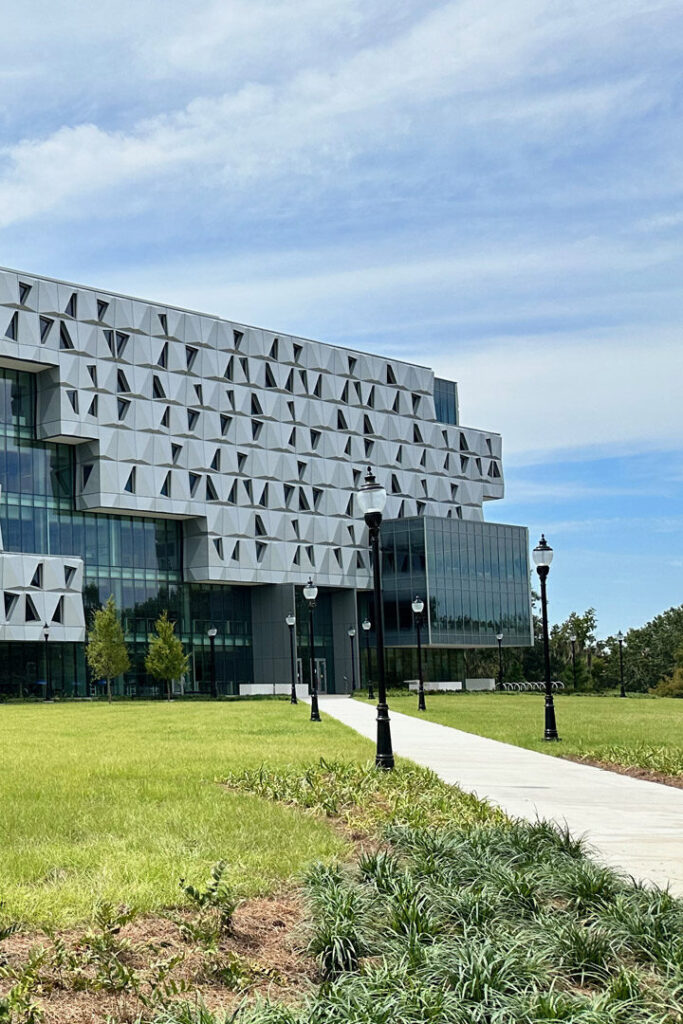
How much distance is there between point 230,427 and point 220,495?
16.6ft

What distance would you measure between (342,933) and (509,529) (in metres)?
90.0

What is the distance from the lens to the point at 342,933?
6.93 m

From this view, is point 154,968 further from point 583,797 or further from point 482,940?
point 583,797

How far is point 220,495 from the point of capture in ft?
257

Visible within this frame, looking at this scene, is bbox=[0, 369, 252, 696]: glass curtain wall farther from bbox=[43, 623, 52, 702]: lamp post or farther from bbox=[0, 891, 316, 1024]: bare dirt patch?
bbox=[0, 891, 316, 1024]: bare dirt patch

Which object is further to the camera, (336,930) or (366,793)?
(366,793)

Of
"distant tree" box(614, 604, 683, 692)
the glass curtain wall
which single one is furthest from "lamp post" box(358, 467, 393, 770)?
"distant tree" box(614, 604, 683, 692)

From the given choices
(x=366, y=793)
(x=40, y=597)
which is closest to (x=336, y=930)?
(x=366, y=793)

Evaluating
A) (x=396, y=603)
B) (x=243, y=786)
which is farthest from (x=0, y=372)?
(x=243, y=786)

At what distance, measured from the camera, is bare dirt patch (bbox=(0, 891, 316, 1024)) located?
6.14m

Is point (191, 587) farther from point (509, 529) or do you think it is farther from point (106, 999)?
point (106, 999)

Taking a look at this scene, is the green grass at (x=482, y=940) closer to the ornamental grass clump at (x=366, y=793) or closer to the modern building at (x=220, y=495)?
the ornamental grass clump at (x=366, y=793)

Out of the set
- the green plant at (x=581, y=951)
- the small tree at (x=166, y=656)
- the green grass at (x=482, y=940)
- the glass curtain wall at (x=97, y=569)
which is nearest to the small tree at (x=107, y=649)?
the small tree at (x=166, y=656)

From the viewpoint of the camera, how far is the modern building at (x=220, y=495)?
231ft
